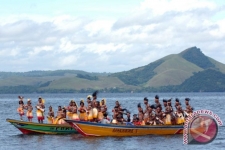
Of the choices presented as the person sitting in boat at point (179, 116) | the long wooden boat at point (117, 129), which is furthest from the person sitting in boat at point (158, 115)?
the person sitting in boat at point (179, 116)

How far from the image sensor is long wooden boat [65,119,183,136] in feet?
147

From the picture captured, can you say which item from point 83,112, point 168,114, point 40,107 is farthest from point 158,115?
point 40,107

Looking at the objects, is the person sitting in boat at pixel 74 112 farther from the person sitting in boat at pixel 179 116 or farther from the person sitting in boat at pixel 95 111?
the person sitting in boat at pixel 179 116

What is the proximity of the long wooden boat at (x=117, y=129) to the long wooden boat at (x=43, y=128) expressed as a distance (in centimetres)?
289

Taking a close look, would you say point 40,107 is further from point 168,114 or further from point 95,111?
point 168,114

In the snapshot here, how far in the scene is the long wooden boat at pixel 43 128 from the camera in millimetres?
47781

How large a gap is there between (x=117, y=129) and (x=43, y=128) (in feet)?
22.2

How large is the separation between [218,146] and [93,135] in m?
10.0

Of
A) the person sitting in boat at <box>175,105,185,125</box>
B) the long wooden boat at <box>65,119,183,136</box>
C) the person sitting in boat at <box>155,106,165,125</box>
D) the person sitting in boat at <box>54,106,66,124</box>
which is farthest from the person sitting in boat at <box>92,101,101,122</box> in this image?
the person sitting in boat at <box>175,105,185,125</box>

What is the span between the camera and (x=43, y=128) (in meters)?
48.0

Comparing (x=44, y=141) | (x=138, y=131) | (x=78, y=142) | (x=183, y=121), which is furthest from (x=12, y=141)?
(x=183, y=121)

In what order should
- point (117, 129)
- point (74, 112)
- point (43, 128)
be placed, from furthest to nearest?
point (43, 128) < point (74, 112) < point (117, 129)

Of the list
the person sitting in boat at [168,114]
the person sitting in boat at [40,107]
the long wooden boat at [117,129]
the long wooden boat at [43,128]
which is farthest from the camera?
the person sitting in boat at [40,107]

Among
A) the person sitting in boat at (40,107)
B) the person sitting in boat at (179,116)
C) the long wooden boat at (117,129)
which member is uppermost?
the person sitting in boat at (40,107)
